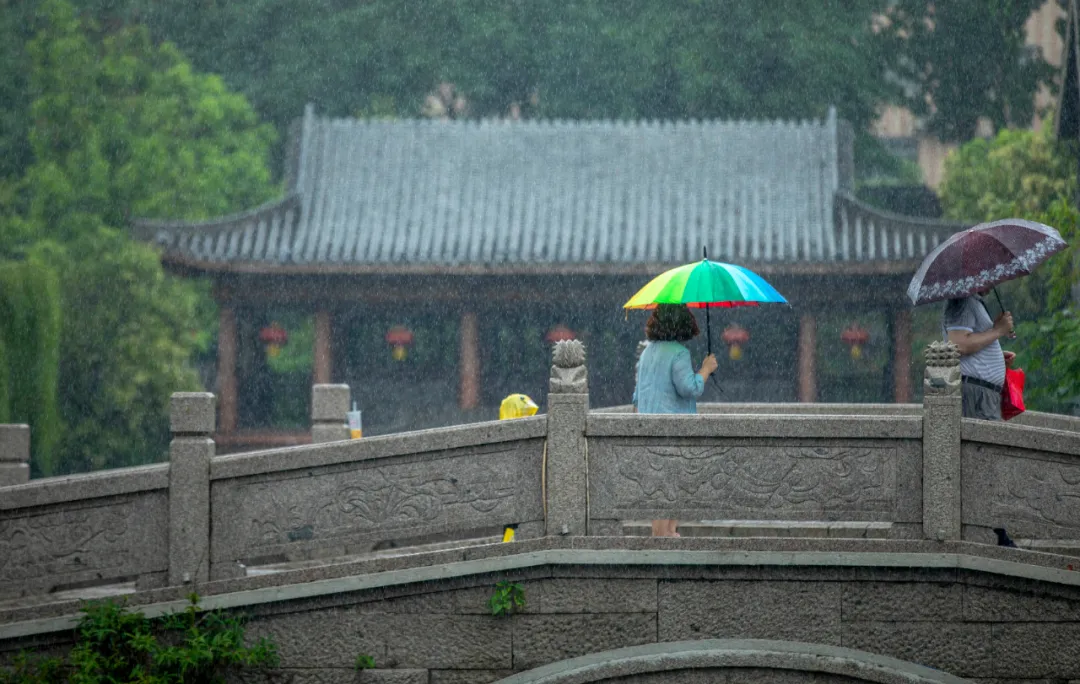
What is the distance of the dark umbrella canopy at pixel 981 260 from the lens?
745 centimetres

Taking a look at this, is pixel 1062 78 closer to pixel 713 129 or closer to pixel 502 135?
pixel 713 129

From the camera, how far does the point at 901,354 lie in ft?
59.5

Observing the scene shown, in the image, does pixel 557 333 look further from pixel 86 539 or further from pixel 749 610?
pixel 749 610

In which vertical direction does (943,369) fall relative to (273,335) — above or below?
below

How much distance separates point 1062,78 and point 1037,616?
12.6 metres

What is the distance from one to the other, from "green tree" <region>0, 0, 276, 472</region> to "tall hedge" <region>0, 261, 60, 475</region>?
0.87 metres

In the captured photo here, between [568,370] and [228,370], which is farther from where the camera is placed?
[228,370]

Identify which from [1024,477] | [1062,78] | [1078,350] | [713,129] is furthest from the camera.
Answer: [713,129]

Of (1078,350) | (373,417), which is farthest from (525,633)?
(373,417)

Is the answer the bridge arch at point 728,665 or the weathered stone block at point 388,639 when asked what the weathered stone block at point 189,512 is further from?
the bridge arch at point 728,665

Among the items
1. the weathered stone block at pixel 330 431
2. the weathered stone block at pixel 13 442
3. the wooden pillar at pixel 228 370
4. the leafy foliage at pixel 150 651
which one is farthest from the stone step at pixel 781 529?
the wooden pillar at pixel 228 370

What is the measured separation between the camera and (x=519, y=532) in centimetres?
733

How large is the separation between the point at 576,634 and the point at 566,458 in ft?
2.87

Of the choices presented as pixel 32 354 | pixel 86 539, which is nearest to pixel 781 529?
pixel 86 539
